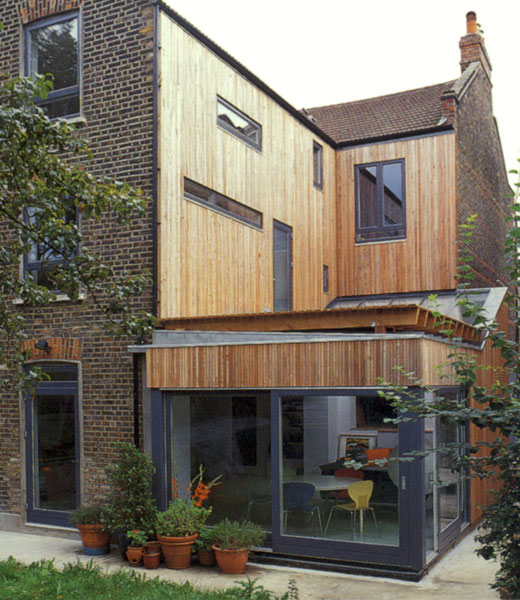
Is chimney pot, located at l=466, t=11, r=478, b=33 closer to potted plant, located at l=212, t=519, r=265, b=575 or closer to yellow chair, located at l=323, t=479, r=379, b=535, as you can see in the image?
yellow chair, located at l=323, t=479, r=379, b=535

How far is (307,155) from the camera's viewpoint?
55.1 feet

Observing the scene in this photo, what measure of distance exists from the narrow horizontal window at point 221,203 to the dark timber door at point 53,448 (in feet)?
11.4

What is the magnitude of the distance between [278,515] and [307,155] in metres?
9.32

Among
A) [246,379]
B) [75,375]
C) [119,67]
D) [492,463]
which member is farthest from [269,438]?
[119,67]

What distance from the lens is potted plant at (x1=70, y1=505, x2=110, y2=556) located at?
34.4 ft

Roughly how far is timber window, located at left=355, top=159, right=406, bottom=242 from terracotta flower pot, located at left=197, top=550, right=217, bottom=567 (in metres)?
10.2

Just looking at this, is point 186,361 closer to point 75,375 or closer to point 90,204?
point 75,375

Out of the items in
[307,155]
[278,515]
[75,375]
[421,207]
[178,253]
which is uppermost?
[307,155]

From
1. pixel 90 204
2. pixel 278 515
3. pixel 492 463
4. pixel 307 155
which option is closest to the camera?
pixel 492 463

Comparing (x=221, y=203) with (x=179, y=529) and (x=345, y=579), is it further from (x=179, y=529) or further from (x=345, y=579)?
(x=345, y=579)

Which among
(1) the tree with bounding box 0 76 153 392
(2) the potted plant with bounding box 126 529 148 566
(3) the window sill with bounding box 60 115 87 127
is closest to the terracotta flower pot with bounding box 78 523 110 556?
(2) the potted plant with bounding box 126 529 148 566

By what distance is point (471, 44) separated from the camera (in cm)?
2055

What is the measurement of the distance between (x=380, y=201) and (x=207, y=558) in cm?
1077

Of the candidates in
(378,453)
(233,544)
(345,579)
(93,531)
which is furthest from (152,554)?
(378,453)
